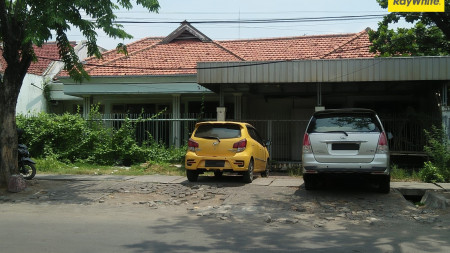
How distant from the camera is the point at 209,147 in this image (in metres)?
9.79

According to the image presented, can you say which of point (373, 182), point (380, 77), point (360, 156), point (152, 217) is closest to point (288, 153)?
point (380, 77)

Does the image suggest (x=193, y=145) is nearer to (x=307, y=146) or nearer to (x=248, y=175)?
(x=248, y=175)

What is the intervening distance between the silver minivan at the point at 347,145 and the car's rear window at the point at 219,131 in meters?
2.18

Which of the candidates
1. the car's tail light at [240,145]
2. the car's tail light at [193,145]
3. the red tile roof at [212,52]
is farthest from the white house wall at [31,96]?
the car's tail light at [240,145]

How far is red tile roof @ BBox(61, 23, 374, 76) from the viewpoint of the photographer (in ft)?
58.0

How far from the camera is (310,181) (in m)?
9.08

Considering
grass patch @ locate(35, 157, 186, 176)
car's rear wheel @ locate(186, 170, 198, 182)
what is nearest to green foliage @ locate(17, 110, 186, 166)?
grass patch @ locate(35, 157, 186, 176)

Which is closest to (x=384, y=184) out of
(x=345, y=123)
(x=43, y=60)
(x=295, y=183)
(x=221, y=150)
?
(x=345, y=123)

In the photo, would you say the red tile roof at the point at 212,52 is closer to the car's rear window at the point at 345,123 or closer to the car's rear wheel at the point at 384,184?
the car's rear window at the point at 345,123

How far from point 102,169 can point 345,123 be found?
8.31 meters

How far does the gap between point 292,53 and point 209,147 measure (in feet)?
33.5

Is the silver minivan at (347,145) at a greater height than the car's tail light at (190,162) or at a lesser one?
greater

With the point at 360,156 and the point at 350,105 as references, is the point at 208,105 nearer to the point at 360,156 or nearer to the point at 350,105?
the point at 350,105

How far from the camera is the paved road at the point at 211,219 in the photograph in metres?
5.19
